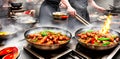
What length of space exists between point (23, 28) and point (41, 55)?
1004 millimetres

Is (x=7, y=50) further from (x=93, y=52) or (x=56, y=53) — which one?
(x=93, y=52)

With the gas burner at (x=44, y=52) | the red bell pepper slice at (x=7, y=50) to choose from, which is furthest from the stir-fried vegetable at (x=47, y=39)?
the red bell pepper slice at (x=7, y=50)

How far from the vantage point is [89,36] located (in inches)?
84.6

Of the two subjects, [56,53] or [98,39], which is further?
[98,39]

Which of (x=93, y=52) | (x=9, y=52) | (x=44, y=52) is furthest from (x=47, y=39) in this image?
(x=93, y=52)

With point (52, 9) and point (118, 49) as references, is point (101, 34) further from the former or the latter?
point (52, 9)

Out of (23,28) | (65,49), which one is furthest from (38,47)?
(23,28)

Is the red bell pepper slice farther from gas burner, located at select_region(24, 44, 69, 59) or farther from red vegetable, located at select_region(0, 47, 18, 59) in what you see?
gas burner, located at select_region(24, 44, 69, 59)

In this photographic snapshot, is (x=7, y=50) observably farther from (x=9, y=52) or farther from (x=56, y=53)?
(x=56, y=53)


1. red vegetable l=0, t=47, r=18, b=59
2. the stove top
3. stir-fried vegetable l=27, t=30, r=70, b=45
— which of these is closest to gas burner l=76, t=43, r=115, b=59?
the stove top

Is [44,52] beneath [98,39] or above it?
beneath

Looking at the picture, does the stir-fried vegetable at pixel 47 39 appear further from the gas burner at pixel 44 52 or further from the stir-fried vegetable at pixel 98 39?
the stir-fried vegetable at pixel 98 39

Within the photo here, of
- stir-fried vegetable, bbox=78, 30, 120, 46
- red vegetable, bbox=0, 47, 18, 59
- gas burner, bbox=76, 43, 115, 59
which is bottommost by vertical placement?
gas burner, bbox=76, 43, 115, 59

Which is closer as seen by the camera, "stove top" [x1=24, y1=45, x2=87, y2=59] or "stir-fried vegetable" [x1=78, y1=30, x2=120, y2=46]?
"stove top" [x1=24, y1=45, x2=87, y2=59]
